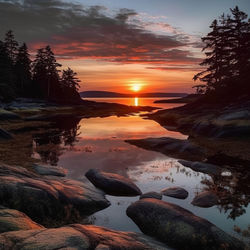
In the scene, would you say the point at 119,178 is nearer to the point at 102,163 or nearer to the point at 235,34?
the point at 102,163

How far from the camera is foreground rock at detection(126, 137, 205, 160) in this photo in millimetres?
18987

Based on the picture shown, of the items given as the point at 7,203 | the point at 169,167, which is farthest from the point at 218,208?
the point at 7,203

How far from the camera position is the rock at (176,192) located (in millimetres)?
10586

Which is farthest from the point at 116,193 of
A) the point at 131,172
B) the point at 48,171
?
the point at 48,171

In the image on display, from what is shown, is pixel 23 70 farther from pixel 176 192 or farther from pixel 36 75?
pixel 176 192

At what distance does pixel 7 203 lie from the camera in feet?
23.8

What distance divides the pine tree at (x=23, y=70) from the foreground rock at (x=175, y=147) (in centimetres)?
6328

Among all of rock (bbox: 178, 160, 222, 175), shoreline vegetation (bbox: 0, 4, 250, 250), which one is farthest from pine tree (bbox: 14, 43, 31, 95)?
rock (bbox: 178, 160, 222, 175)

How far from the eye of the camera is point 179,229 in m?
6.91

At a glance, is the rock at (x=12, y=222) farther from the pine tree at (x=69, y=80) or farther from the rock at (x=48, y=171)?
the pine tree at (x=69, y=80)

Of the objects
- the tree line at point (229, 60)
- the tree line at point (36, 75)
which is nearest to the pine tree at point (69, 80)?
the tree line at point (36, 75)

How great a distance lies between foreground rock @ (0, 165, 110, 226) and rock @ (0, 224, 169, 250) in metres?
2.65

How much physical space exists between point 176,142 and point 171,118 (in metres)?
29.8

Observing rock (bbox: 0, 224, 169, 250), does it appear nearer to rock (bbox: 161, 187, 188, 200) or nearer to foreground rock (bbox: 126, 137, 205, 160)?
rock (bbox: 161, 187, 188, 200)
